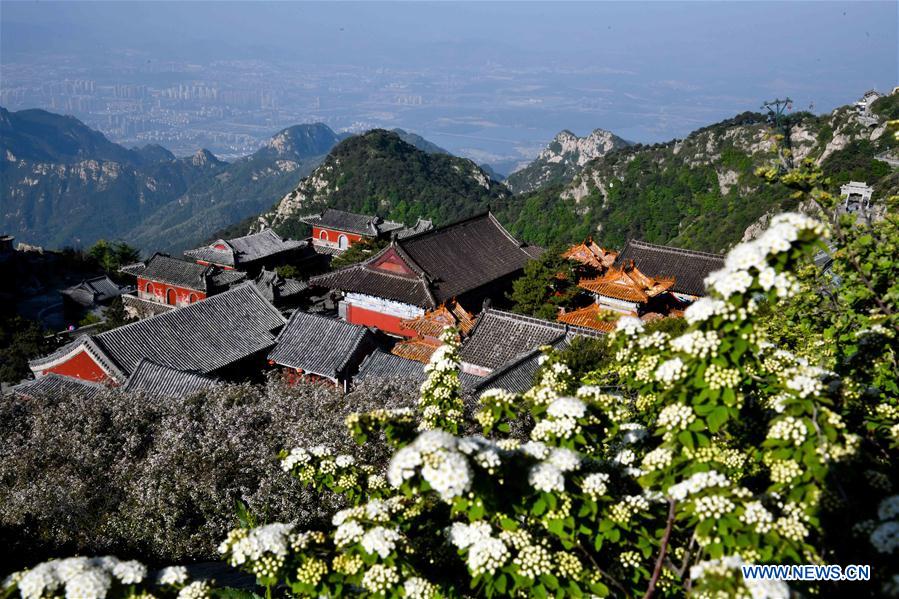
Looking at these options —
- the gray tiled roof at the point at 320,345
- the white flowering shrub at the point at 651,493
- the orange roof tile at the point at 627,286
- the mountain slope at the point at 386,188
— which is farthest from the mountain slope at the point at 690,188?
the white flowering shrub at the point at 651,493

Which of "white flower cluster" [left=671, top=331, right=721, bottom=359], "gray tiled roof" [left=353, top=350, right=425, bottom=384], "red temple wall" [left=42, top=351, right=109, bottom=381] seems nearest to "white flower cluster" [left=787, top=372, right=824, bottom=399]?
"white flower cluster" [left=671, top=331, right=721, bottom=359]

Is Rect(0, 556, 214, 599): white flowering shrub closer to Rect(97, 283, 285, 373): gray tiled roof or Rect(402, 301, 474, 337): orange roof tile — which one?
Rect(97, 283, 285, 373): gray tiled roof

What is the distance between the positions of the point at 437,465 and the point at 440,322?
20.1m

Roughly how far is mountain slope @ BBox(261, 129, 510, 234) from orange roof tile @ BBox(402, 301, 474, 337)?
5974 cm

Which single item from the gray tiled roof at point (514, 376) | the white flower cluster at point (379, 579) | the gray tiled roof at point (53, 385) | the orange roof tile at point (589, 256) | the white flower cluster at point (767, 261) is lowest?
the gray tiled roof at point (53, 385)

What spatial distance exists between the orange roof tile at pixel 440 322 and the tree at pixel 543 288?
138 inches

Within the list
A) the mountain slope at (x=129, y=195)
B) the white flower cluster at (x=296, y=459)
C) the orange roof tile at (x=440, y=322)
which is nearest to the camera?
the white flower cluster at (x=296, y=459)

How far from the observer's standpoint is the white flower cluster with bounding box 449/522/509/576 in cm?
501

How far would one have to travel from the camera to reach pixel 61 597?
4.68 m

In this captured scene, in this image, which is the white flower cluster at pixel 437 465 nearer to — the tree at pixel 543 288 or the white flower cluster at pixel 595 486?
the white flower cluster at pixel 595 486

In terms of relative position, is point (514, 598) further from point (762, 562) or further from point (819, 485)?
point (819, 485)

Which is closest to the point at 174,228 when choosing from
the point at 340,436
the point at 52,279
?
the point at 52,279

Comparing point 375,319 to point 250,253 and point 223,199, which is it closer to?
point 250,253

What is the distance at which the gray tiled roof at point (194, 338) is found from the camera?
880 inches
